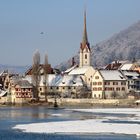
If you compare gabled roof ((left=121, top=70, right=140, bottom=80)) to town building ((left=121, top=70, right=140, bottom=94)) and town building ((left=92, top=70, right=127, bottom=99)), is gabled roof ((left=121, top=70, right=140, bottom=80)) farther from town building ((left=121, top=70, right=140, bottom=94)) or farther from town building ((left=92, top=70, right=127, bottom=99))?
town building ((left=92, top=70, right=127, bottom=99))

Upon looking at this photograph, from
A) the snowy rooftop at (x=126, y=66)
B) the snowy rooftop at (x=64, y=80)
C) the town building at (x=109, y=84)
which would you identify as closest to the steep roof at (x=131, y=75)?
the town building at (x=109, y=84)

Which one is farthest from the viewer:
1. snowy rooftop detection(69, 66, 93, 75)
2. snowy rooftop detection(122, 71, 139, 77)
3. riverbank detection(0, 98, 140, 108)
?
snowy rooftop detection(69, 66, 93, 75)

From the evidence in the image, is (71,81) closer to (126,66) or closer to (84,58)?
(84,58)

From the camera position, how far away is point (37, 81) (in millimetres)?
125625

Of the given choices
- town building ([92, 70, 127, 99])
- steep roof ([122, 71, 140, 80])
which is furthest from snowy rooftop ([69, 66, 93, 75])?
town building ([92, 70, 127, 99])

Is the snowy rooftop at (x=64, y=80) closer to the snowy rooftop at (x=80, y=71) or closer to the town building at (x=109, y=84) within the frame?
the snowy rooftop at (x=80, y=71)

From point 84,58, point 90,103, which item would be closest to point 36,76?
point 90,103

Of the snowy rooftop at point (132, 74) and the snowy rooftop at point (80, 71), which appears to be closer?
the snowy rooftop at point (132, 74)

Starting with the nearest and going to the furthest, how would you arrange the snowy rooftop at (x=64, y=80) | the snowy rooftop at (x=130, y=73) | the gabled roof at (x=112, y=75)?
the gabled roof at (x=112, y=75) < the snowy rooftop at (x=130, y=73) < the snowy rooftop at (x=64, y=80)

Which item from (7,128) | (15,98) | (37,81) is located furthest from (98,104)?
(7,128)

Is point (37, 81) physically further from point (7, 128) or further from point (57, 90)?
point (7, 128)

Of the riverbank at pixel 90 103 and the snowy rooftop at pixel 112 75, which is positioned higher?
the snowy rooftop at pixel 112 75

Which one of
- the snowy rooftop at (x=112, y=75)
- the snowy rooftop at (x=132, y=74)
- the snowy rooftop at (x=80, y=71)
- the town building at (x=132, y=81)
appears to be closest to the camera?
the snowy rooftop at (x=112, y=75)

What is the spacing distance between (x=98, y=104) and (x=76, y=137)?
72.3 metres
